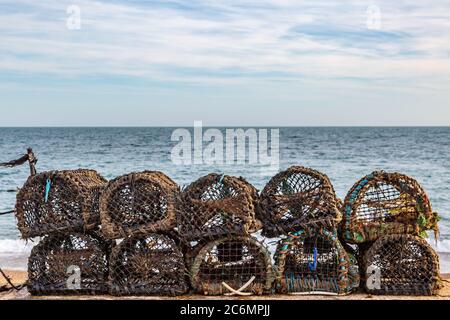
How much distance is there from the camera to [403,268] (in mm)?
6355

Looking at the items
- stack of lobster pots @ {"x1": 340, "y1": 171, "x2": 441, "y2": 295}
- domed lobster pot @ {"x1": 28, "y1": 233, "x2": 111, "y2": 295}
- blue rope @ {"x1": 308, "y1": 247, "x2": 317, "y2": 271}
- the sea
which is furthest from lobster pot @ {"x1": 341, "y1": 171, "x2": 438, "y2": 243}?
domed lobster pot @ {"x1": 28, "y1": 233, "x2": 111, "y2": 295}

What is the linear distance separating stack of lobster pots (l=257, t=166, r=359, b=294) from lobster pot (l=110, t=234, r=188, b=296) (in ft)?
3.25

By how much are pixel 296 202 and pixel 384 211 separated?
37.4 inches

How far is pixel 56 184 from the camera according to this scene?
21.0 ft

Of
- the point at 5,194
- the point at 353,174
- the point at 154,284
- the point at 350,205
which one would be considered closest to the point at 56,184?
the point at 154,284

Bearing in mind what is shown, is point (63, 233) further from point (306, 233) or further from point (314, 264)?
point (314, 264)

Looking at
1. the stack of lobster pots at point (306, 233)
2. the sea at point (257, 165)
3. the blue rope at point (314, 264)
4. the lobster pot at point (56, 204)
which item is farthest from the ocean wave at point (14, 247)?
the blue rope at point (314, 264)

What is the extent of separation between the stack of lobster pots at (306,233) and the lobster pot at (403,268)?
194mm

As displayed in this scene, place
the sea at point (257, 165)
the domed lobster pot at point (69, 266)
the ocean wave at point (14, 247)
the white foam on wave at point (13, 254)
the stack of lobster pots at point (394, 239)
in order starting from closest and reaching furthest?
the stack of lobster pots at point (394, 239), the domed lobster pot at point (69, 266), the white foam on wave at point (13, 254), the ocean wave at point (14, 247), the sea at point (257, 165)

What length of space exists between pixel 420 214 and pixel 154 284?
9.25 ft

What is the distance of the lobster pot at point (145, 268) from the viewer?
628 centimetres

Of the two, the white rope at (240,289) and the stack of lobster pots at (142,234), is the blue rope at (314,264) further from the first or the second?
the stack of lobster pots at (142,234)
